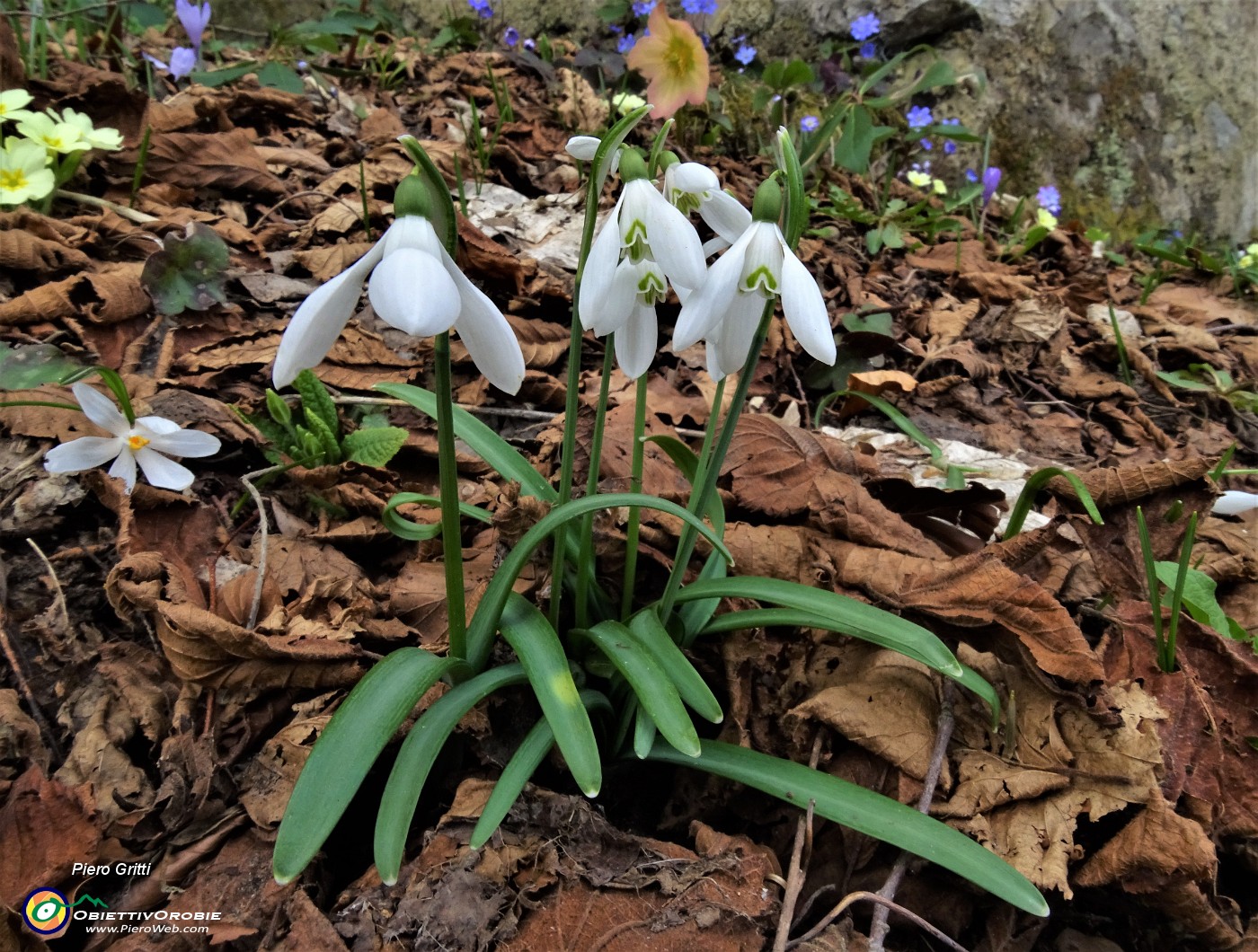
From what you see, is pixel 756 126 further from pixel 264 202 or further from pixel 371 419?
pixel 371 419

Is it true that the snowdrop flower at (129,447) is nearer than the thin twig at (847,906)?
No

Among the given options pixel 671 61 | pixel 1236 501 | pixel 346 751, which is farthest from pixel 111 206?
pixel 1236 501

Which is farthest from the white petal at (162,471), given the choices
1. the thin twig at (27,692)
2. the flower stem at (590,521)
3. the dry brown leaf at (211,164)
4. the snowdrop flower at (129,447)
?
the dry brown leaf at (211,164)

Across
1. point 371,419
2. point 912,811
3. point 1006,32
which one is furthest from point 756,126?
point 912,811

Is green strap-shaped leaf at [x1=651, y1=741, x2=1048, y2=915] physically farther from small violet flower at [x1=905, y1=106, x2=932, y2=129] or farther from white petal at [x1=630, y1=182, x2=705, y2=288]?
small violet flower at [x1=905, y1=106, x2=932, y2=129]

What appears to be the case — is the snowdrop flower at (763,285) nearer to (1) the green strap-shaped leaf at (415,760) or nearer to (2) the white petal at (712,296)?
(2) the white petal at (712,296)

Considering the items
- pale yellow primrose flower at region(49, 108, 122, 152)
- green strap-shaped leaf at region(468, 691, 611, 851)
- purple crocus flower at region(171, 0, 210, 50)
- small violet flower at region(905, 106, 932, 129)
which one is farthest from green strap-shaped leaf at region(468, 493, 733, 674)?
small violet flower at region(905, 106, 932, 129)
